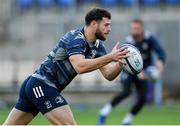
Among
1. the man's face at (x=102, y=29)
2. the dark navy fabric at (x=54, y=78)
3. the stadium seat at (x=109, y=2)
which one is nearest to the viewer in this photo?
the dark navy fabric at (x=54, y=78)

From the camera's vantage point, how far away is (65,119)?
9.15 metres

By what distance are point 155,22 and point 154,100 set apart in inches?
94.6

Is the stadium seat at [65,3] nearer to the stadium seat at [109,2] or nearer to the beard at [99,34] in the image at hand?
the stadium seat at [109,2]

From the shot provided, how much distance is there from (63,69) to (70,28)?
42.4 ft

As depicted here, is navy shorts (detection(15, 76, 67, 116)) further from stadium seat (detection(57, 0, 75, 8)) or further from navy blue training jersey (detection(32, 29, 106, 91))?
stadium seat (detection(57, 0, 75, 8))

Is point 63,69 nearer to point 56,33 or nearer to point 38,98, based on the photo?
point 38,98

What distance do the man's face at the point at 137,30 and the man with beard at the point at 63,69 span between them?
5.34 meters

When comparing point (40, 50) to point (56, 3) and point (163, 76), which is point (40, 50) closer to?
point (56, 3)

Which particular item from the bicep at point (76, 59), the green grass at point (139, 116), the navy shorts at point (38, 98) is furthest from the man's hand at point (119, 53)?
the green grass at point (139, 116)

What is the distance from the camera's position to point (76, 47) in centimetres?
919

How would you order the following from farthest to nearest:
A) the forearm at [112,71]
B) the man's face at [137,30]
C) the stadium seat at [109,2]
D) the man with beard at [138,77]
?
the stadium seat at [109,2] → the man's face at [137,30] → the man with beard at [138,77] → the forearm at [112,71]

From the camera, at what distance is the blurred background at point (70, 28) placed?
21.7 meters

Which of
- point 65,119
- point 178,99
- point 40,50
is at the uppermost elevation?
point 65,119

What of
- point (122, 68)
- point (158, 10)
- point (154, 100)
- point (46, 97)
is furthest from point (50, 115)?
point (158, 10)
